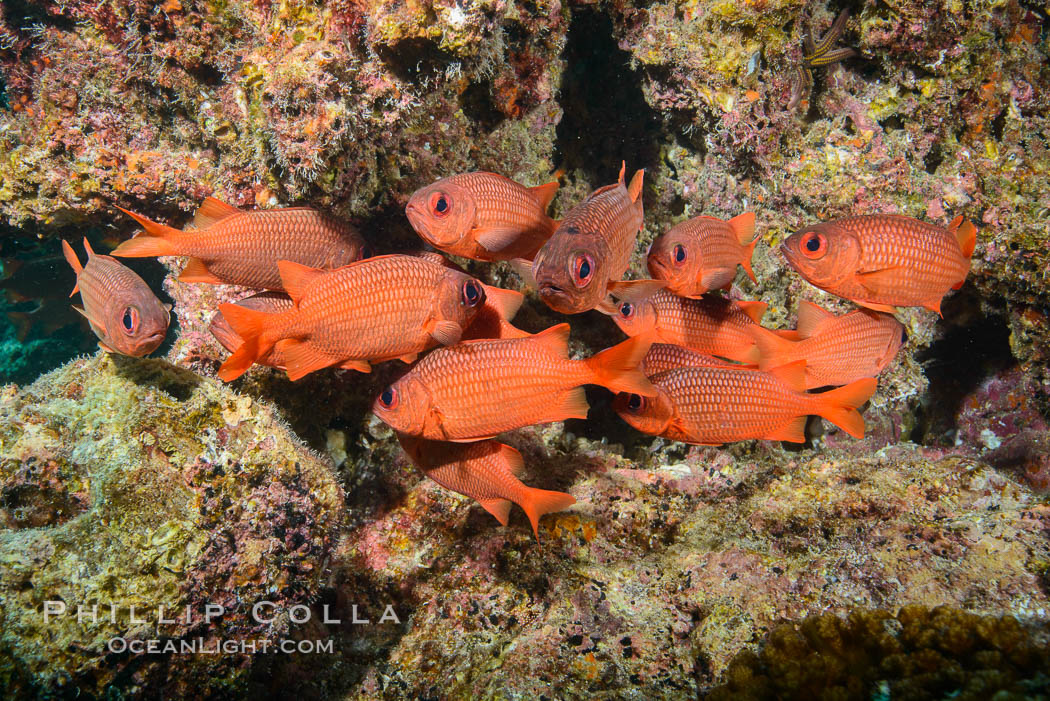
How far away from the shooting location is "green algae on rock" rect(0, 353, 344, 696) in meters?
2.25

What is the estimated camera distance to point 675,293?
3.37 m

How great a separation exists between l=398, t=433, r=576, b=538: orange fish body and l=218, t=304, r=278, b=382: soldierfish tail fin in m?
0.90

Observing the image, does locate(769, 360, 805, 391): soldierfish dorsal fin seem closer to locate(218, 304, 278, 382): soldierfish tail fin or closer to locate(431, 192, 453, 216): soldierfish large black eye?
locate(431, 192, 453, 216): soldierfish large black eye

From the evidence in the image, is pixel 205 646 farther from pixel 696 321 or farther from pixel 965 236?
pixel 965 236

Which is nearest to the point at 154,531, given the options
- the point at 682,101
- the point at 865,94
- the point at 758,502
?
the point at 758,502

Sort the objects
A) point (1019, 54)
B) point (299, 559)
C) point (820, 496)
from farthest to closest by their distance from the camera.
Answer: point (1019, 54), point (820, 496), point (299, 559)

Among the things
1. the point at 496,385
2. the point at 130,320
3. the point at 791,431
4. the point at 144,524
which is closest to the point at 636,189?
the point at 496,385

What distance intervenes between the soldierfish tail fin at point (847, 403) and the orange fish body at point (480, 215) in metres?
2.01

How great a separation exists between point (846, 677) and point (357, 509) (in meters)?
3.20

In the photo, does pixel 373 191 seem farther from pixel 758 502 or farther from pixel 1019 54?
pixel 1019 54

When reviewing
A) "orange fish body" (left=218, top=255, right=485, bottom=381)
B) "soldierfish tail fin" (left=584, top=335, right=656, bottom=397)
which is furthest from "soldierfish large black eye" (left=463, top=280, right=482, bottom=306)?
"soldierfish tail fin" (left=584, top=335, right=656, bottom=397)

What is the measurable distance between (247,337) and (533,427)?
235 centimetres

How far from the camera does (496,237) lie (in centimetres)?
294

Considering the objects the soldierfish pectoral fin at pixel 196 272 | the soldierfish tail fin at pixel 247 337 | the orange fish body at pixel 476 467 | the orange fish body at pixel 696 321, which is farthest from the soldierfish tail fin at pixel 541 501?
the soldierfish pectoral fin at pixel 196 272
